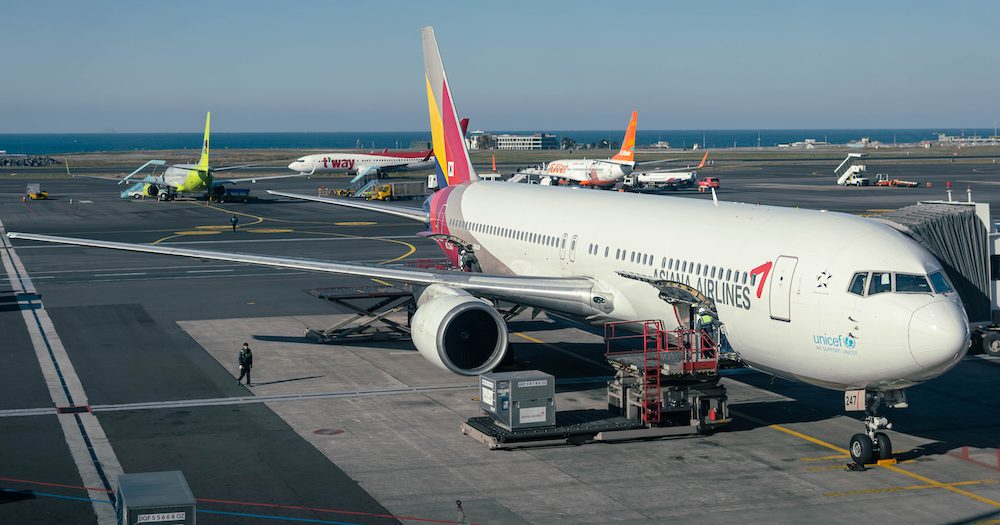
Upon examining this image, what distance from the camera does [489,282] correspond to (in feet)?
106

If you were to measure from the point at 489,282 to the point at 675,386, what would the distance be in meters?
7.79

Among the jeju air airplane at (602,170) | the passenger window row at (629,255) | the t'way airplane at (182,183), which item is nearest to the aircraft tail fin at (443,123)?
the passenger window row at (629,255)

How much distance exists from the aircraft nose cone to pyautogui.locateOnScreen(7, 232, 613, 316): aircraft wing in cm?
1048

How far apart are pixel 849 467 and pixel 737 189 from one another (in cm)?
10437

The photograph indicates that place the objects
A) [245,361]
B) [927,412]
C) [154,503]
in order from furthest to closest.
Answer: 1. [245,361]
2. [927,412]
3. [154,503]

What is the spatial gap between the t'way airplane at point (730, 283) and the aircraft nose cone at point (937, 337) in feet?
0.09

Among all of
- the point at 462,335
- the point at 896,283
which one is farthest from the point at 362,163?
the point at 896,283

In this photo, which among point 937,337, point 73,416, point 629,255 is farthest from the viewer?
point 629,255

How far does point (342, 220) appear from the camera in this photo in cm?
9006

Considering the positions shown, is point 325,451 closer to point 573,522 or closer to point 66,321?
point 573,522

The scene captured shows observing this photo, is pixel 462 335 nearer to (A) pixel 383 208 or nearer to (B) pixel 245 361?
(B) pixel 245 361

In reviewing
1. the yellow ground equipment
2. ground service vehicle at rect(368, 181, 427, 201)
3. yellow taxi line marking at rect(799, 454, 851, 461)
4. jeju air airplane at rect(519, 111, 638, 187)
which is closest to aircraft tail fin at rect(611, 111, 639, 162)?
jeju air airplane at rect(519, 111, 638, 187)

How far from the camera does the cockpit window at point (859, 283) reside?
2314cm

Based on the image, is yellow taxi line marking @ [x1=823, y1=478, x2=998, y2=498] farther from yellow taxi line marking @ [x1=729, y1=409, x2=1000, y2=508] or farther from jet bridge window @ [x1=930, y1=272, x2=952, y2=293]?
jet bridge window @ [x1=930, y1=272, x2=952, y2=293]
